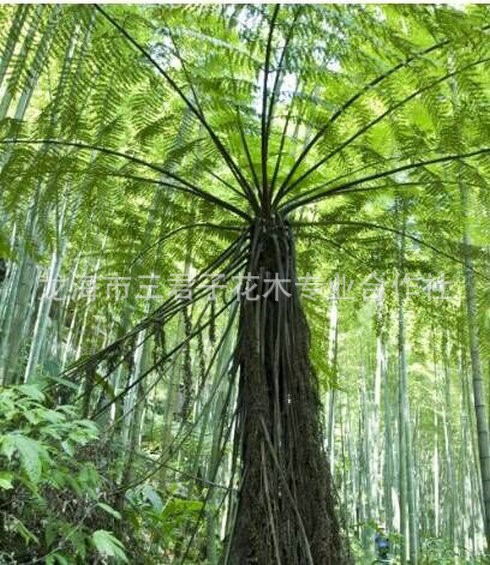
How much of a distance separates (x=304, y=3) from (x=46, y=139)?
0.80 meters

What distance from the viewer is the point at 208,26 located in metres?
1.75

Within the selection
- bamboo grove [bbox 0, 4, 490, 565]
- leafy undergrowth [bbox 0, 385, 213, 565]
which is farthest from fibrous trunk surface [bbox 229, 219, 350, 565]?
leafy undergrowth [bbox 0, 385, 213, 565]

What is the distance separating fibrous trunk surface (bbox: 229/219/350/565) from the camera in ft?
4.17

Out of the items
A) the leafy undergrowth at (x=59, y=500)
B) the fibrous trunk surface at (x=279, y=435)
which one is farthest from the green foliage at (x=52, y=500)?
the fibrous trunk surface at (x=279, y=435)

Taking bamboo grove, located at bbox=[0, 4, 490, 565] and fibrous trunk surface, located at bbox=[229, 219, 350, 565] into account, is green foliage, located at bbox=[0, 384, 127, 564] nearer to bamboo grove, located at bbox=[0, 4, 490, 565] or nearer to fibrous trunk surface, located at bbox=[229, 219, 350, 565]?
bamboo grove, located at bbox=[0, 4, 490, 565]

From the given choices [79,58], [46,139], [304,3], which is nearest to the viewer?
[304,3]

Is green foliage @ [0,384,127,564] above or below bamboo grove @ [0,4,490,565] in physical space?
below

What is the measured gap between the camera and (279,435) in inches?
52.9

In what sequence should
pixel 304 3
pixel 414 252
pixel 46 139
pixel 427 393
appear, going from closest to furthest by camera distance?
pixel 304 3, pixel 46 139, pixel 414 252, pixel 427 393

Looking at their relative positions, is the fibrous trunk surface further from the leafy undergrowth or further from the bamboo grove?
the leafy undergrowth

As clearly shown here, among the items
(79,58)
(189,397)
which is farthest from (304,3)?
(189,397)

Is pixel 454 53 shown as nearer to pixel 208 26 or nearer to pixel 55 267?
pixel 208 26

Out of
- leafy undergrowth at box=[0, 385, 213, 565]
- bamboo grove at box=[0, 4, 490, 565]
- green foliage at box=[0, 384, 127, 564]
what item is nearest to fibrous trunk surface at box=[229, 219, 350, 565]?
bamboo grove at box=[0, 4, 490, 565]

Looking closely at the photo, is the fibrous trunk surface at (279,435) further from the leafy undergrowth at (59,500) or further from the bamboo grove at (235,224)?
the leafy undergrowth at (59,500)
